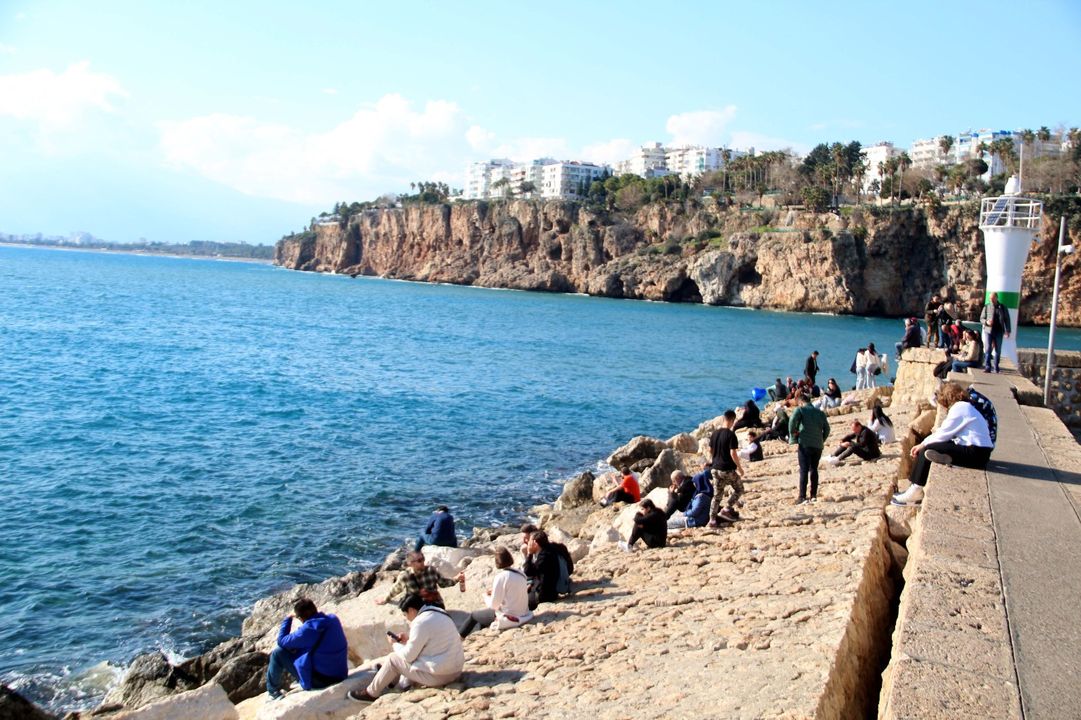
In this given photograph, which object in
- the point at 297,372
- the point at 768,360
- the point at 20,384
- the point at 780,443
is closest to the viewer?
the point at 780,443

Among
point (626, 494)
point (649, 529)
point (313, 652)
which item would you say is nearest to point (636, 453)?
point (626, 494)

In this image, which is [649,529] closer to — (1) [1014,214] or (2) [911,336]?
(2) [911,336]

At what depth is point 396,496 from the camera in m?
18.8

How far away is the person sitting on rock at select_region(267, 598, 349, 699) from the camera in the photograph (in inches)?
308

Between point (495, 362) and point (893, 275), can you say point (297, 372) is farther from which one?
point (893, 275)

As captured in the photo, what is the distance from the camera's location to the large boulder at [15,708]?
28.3 feet

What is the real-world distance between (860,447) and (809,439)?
2.44m

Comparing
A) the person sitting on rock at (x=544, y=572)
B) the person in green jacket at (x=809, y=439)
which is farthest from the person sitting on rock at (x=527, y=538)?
the person in green jacket at (x=809, y=439)

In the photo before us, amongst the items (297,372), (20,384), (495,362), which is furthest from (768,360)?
(20,384)

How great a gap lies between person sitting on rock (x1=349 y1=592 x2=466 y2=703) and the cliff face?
290ft

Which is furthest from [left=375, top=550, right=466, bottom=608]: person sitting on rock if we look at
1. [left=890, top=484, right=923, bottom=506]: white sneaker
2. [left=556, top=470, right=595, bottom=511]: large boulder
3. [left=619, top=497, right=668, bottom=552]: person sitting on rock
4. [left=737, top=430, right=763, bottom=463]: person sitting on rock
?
[left=737, top=430, right=763, bottom=463]: person sitting on rock

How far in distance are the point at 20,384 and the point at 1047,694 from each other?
3582 centimetres

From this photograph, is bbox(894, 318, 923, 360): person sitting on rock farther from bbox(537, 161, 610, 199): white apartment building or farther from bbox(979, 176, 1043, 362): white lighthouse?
bbox(537, 161, 610, 199): white apartment building

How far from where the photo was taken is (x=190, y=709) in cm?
816
